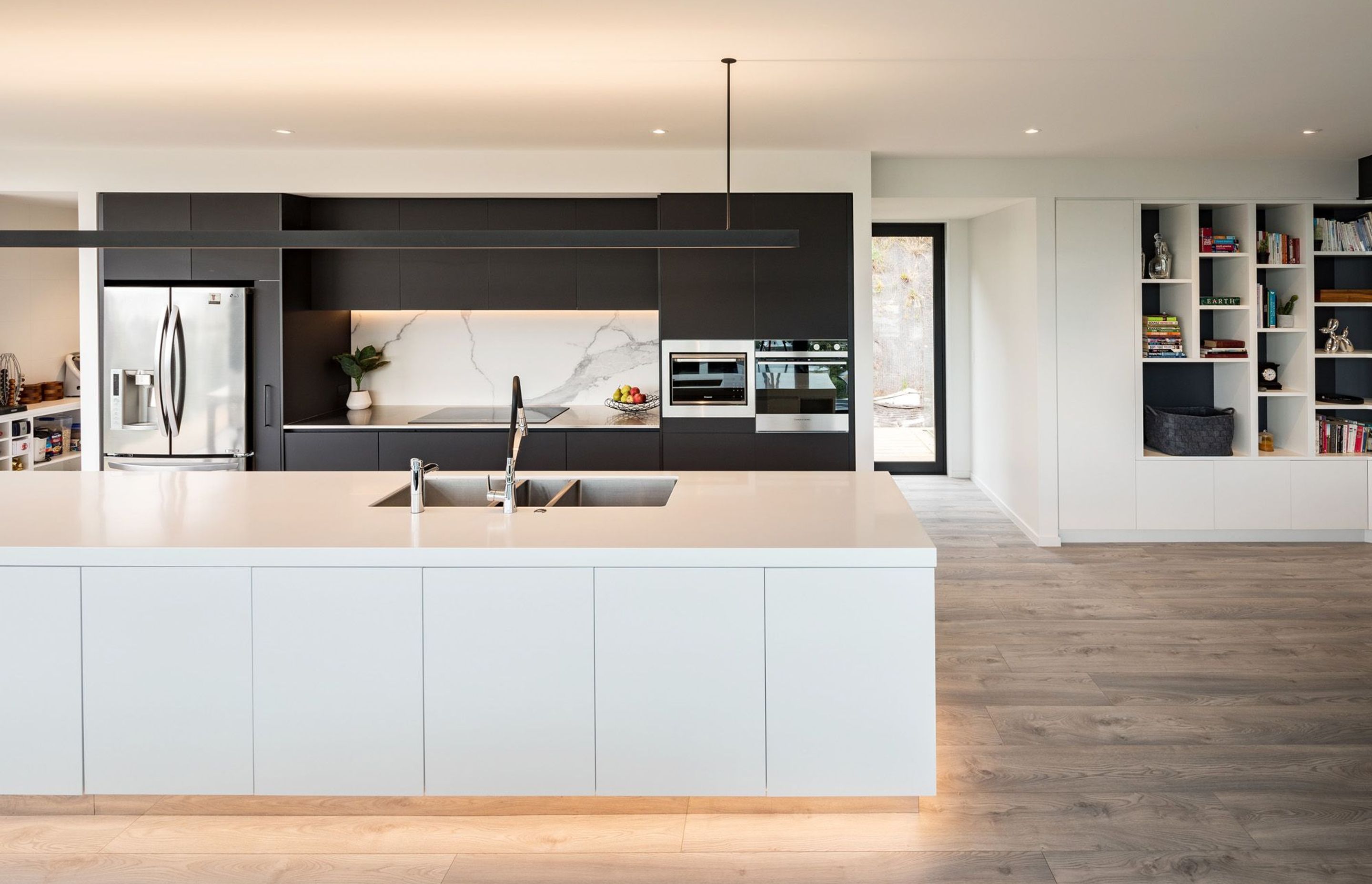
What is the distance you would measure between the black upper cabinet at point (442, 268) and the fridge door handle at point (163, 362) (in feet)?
4.22

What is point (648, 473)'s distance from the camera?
3.82 meters

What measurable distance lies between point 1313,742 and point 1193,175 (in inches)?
161

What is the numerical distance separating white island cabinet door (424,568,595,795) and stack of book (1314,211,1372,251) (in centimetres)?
579

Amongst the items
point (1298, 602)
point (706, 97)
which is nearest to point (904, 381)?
point (1298, 602)

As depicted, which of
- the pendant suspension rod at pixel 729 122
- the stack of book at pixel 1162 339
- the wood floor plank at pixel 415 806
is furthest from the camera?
the stack of book at pixel 1162 339

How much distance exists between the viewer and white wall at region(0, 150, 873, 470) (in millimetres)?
5680

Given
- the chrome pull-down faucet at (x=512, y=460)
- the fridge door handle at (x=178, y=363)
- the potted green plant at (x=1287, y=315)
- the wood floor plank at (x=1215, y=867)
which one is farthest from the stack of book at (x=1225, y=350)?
the fridge door handle at (x=178, y=363)

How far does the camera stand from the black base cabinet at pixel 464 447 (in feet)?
18.9

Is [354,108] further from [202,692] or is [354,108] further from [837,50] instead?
[202,692]

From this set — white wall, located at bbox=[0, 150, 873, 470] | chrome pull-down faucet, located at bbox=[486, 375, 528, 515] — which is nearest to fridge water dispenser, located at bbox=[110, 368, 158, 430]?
white wall, located at bbox=[0, 150, 873, 470]

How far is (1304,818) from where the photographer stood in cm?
275

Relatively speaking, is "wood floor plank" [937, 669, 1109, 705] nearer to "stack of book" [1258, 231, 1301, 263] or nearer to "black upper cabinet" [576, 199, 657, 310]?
"black upper cabinet" [576, 199, 657, 310]

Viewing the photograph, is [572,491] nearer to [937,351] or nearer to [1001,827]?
[1001,827]

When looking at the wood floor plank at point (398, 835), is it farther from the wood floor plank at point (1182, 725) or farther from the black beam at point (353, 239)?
the black beam at point (353, 239)
